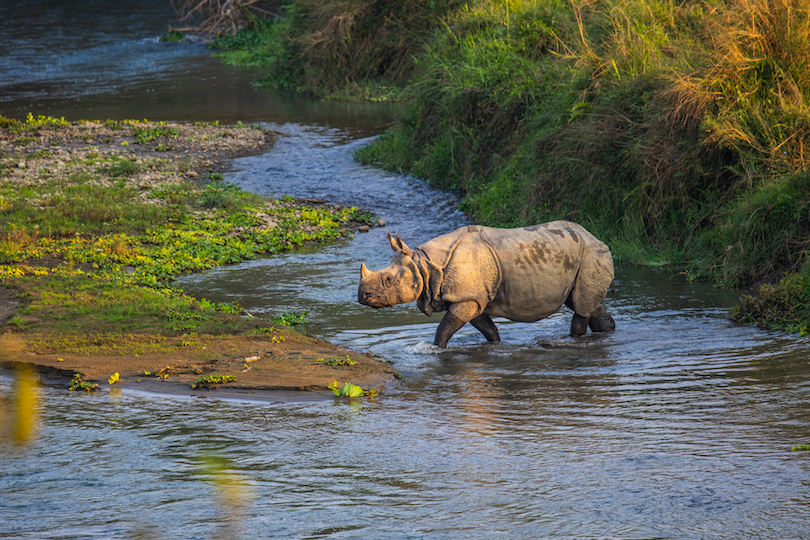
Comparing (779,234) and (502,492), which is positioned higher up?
(779,234)

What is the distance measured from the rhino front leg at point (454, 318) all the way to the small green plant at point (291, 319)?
1.78 metres

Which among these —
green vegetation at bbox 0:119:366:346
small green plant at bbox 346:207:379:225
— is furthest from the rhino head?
small green plant at bbox 346:207:379:225

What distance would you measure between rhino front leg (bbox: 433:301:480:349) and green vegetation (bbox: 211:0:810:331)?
3.06 meters

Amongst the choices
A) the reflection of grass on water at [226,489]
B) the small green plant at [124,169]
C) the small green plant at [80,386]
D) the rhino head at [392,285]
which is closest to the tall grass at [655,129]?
the rhino head at [392,285]

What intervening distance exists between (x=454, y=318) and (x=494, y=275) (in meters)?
0.59

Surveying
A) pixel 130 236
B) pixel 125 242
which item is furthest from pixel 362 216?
pixel 125 242

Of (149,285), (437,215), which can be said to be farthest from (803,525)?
(437,215)

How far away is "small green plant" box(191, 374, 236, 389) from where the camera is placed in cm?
716

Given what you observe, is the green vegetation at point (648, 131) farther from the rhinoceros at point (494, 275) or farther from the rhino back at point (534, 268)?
the rhino back at point (534, 268)

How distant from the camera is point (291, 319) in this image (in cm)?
945

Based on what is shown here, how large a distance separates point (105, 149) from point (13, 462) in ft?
51.4

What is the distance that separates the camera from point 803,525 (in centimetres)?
455

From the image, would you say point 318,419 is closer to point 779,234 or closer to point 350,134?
point 779,234

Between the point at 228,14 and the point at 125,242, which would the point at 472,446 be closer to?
the point at 125,242
